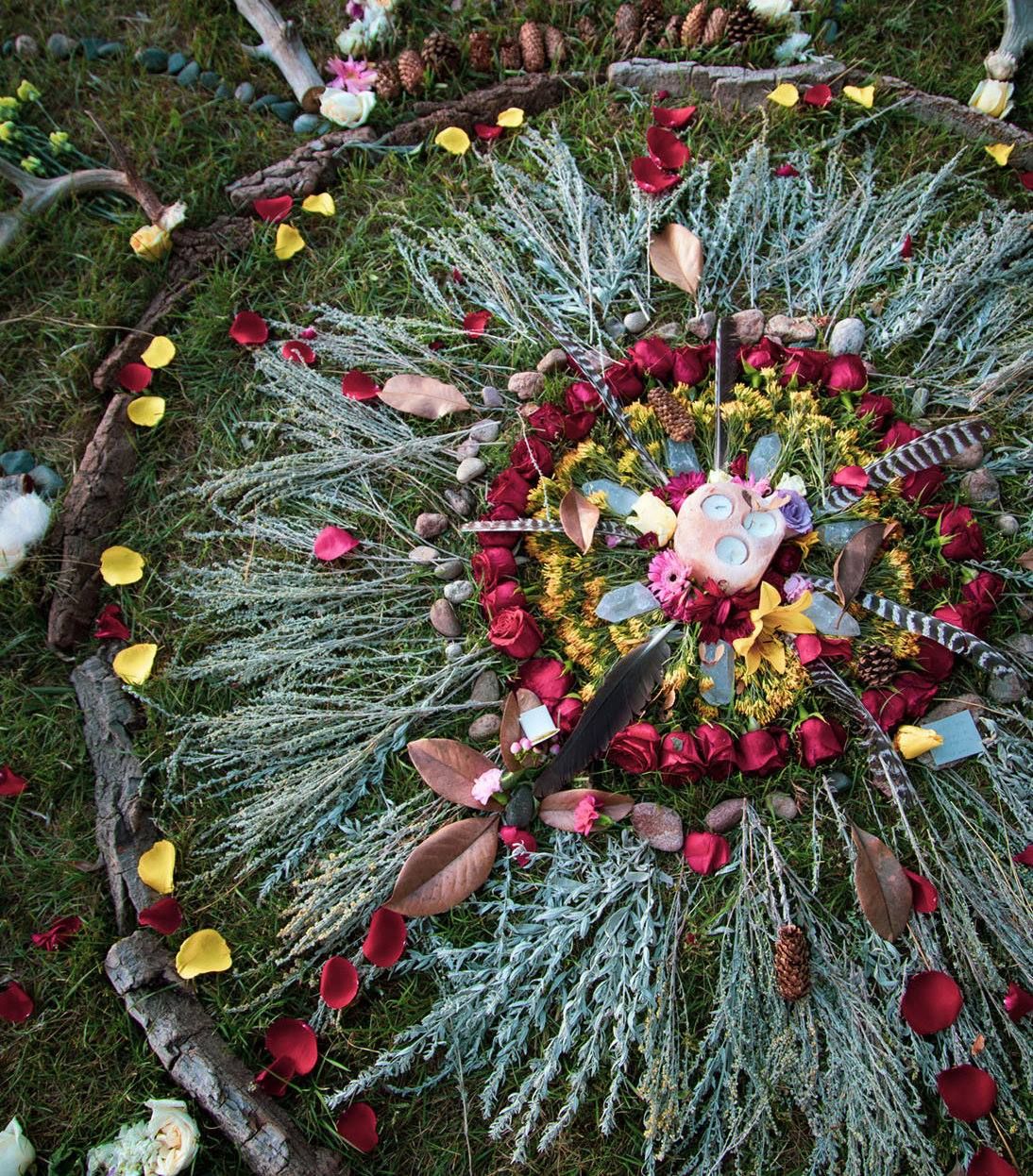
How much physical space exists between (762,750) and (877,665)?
0.37 m

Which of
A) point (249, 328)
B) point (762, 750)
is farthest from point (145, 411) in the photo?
point (762, 750)

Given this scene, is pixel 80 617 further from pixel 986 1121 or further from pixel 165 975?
pixel 986 1121

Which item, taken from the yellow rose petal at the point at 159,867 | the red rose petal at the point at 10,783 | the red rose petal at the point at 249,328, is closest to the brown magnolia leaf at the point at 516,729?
the yellow rose petal at the point at 159,867

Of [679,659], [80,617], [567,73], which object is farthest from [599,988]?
[567,73]

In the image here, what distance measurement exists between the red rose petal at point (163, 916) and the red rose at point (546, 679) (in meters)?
1.01

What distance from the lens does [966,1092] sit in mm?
1963

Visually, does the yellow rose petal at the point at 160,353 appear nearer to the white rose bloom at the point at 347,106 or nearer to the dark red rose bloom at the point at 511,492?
the white rose bloom at the point at 347,106

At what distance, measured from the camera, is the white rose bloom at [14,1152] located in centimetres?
202

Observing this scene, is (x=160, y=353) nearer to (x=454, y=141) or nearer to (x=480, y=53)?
(x=454, y=141)

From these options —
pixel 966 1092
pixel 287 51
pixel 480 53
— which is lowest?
pixel 966 1092

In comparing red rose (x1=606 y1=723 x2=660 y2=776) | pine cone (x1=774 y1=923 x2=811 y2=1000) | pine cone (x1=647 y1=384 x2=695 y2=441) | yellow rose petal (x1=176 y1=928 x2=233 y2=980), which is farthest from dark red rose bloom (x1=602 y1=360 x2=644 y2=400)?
yellow rose petal (x1=176 y1=928 x2=233 y2=980)

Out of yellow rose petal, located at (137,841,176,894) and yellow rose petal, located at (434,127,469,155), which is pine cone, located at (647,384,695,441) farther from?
yellow rose petal, located at (137,841,176,894)

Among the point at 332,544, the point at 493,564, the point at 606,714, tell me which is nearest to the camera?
the point at 606,714

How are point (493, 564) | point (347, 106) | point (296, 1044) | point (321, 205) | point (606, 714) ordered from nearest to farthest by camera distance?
1. point (296, 1044)
2. point (606, 714)
3. point (493, 564)
4. point (321, 205)
5. point (347, 106)
